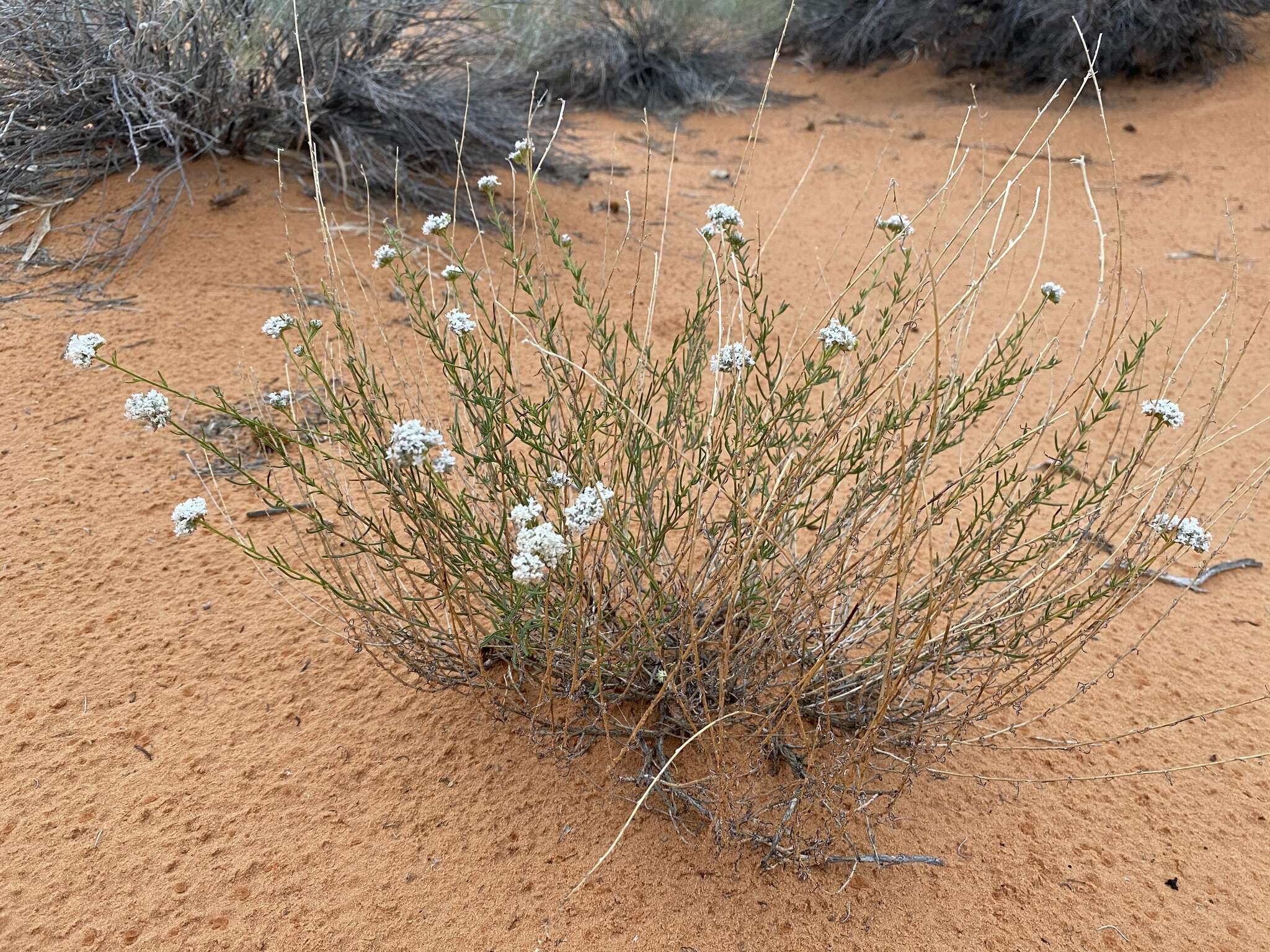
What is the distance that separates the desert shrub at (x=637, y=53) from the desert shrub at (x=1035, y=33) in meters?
1.44

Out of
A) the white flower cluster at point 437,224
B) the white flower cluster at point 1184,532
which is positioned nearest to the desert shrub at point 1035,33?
the white flower cluster at point 1184,532

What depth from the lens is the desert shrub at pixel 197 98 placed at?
4516mm

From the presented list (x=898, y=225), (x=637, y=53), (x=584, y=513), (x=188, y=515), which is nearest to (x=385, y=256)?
(x=188, y=515)

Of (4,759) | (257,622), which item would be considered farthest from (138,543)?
(4,759)

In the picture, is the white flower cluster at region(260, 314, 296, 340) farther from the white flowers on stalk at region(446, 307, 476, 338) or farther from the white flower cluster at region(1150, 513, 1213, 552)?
the white flower cluster at region(1150, 513, 1213, 552)

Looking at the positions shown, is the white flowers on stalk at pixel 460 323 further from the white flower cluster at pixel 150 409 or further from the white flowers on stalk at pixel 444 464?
the white flower cluster at pixel 150 409

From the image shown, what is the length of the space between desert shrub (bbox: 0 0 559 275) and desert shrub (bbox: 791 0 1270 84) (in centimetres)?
588

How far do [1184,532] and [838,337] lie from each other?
77cm

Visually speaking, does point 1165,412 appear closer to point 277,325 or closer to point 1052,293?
point 1052,293

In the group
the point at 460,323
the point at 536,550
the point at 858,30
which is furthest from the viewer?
the point at 858,30

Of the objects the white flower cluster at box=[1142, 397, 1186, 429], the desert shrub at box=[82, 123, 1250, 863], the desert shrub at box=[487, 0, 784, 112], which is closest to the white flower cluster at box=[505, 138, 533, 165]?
the desert shrub at box=[82, 123, 1250, 863]

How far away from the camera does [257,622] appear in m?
2.56

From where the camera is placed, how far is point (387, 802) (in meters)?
2.08

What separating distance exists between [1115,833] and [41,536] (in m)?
2.95
